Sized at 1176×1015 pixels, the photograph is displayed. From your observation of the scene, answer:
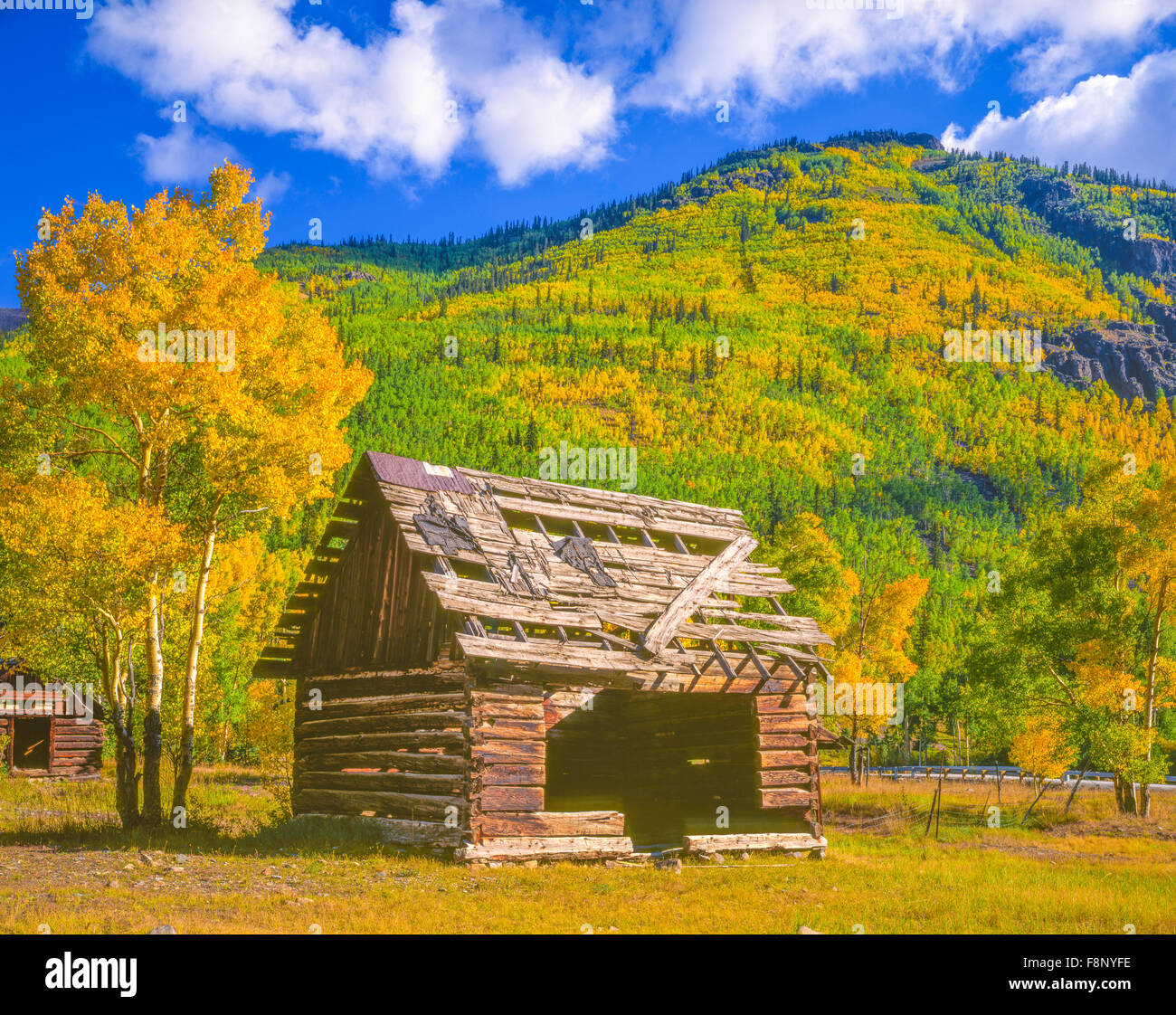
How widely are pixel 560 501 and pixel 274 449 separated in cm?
643

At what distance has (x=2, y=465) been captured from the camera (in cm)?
1919

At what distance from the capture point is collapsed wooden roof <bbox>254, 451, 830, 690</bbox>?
1739 centimetres

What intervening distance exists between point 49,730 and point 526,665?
3313cm

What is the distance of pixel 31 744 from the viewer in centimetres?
4294

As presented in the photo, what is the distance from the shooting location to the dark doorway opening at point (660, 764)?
21.8 meters

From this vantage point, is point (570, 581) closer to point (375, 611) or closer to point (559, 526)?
point (559, 526)

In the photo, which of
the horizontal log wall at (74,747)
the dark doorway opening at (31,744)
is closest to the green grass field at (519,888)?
the horizontal log wall at (74,747)

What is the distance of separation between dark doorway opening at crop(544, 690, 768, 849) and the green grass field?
2.93 meters

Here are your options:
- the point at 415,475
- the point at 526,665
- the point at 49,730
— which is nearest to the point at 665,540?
the point at 415,475

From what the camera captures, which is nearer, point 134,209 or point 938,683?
point 134,209

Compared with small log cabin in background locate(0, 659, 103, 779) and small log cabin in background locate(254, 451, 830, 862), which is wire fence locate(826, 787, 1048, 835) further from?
small log cabin in background locate(0, 659, 103, 779)

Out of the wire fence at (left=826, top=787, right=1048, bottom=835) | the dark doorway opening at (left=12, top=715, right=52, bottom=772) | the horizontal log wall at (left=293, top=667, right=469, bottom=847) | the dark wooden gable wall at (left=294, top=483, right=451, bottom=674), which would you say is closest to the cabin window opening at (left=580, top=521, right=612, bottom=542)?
the dark wooden gable wall at (left=294, top=483, right=451, bottom=674)
